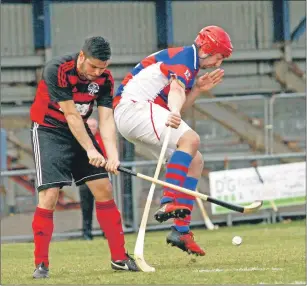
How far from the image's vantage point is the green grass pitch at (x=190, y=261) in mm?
7883

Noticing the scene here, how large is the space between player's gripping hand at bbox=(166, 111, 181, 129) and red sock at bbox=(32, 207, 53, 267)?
121 centimetres

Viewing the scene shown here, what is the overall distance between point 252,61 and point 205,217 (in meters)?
8.11

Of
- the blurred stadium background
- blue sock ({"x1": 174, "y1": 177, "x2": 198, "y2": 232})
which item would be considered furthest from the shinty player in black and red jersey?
the blurred stadium background

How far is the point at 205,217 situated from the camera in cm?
1681

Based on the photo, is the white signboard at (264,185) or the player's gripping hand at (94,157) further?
the white signboard at (264,185)

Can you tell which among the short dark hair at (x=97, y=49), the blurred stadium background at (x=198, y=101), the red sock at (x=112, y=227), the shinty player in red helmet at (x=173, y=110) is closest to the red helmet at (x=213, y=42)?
the shinty player in red helmet at (x=173, y=110)

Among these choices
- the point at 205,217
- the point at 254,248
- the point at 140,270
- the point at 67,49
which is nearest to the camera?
the point at 140,270

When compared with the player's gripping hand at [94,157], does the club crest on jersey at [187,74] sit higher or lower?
higher

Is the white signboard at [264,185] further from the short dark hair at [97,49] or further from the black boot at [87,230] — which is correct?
the short dark hair at [97,49]

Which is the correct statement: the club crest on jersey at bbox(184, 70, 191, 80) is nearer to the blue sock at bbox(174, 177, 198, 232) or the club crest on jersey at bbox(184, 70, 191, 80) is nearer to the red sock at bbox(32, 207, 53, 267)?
the blue sock at bbox(174, 177, 198, 232)

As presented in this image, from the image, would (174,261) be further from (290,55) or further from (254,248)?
(290,55)

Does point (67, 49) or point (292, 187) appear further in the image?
point (67, 49)

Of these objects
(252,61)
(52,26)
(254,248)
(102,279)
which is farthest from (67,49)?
(102,279)

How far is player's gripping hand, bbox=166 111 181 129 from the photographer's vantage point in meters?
8.94
